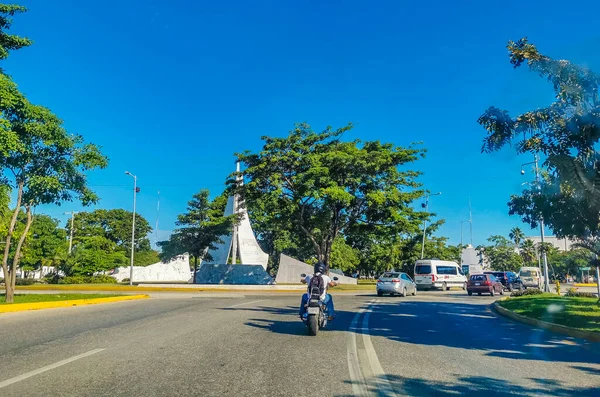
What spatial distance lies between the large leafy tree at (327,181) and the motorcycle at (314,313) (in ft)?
59.0

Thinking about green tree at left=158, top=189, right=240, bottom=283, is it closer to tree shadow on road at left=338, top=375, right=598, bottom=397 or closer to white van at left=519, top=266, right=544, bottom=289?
white van at left=519, top=266, right=544, bottom=289

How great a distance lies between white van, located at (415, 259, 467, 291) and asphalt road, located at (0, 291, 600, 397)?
28742 millimetres

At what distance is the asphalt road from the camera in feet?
19.4

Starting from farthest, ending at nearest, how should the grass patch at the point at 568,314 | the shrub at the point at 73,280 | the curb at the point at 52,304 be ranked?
the shrub at the point at 73,280 → the curb at the point at 52,304 → the grass patch at the point at 568,314

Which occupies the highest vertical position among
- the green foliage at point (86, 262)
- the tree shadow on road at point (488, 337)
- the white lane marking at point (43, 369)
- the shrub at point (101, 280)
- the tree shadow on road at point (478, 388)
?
the green foliage at point (86, 262)

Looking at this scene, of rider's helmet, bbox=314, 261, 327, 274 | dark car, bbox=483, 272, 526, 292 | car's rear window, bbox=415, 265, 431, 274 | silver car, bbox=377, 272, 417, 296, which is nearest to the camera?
rider's helmet, bbox=314, 261, 327, 274

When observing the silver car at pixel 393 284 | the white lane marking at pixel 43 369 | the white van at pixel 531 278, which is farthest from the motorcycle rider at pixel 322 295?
the white van at pixel 531 278

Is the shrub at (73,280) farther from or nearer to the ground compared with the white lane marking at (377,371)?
farther from the ground

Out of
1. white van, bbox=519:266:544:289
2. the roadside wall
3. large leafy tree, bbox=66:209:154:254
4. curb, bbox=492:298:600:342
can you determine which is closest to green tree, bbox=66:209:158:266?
large leafy tree, bbox=66:209:154:254

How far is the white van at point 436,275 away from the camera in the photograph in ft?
135

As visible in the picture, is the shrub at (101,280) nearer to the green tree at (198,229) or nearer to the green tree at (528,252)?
the green tree at (198,229)

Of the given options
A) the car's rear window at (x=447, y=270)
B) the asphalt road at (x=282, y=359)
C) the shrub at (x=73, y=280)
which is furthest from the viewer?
the shrub at (x=73, y=280)

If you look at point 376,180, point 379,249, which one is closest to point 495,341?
point 376,180

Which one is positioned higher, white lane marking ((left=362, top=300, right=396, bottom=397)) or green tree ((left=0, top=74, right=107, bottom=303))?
green tree ((left=0, top=74, right=107, bottom=303))
